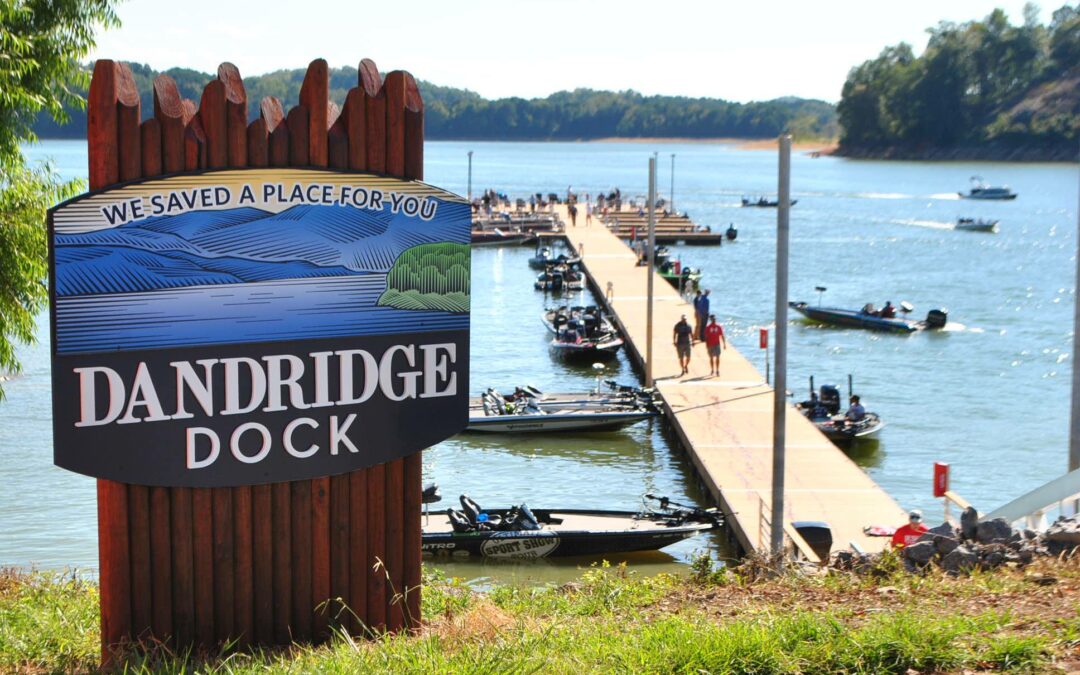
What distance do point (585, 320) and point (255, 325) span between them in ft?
96.6

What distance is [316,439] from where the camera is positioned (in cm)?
725

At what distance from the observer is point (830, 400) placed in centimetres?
2608

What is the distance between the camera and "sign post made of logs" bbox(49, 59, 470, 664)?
22.1 ft

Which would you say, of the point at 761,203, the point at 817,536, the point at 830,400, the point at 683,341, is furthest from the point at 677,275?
the point at 761,203

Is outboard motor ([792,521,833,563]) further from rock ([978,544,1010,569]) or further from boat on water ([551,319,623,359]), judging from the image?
boat on water ([551,319,623,359])

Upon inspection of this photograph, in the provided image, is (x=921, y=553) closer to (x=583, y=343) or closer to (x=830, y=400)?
(x=830, y=400)

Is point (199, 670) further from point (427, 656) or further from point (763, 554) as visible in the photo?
point (763, 554)

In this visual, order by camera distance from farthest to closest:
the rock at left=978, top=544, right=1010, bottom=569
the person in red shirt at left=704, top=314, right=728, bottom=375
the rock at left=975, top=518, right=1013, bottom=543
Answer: the person in red shirt at left=704, top=314, right=728, bottom=375
the rock at left=975, top=518, right=1013, bottom=543
the rock at left=978, top=544, right=1010, bottom=569

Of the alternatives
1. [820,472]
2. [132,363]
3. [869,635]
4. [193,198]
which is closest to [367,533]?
[132,363]

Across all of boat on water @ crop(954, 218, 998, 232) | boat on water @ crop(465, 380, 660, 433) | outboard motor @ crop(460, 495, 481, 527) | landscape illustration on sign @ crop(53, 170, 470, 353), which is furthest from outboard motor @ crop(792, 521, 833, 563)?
boat on water @ crop(954, 218, 998, 232)

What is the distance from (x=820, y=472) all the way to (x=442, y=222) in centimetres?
1327

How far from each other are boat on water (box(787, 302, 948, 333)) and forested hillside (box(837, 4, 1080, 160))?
146538 mm

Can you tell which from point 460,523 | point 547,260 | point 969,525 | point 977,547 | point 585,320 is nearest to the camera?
point 977,547

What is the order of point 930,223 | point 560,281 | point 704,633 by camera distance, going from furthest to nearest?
point 930,223 < point 560,281 < point 704,633
